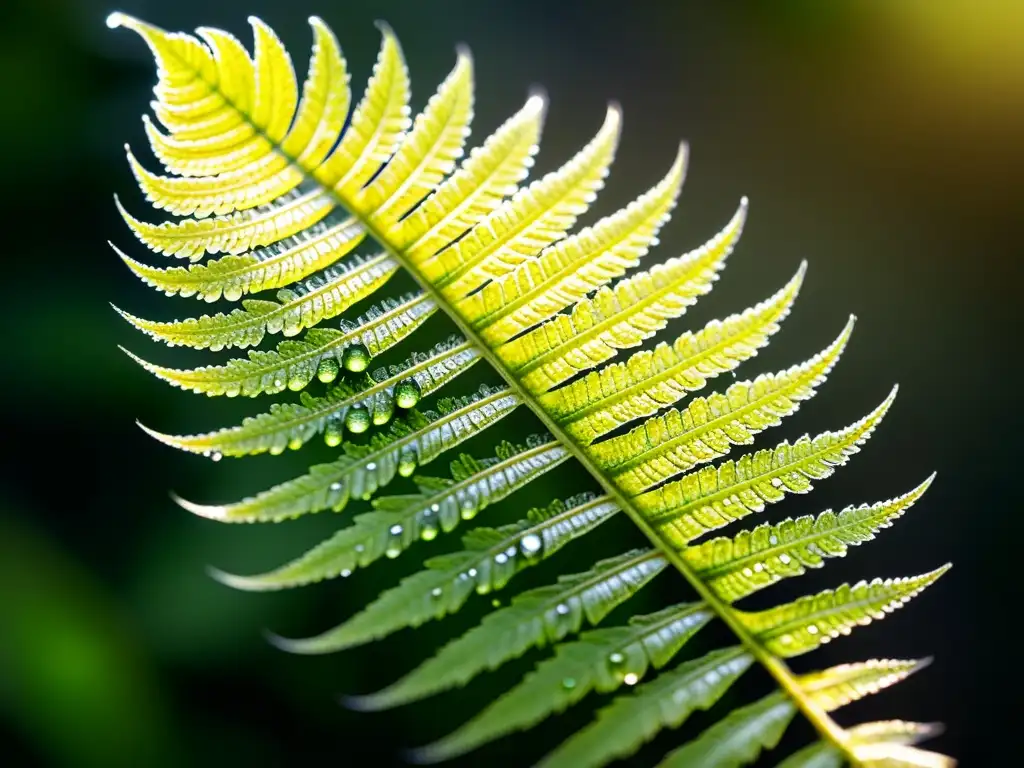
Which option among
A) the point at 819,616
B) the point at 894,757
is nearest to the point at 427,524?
the point at 819,616

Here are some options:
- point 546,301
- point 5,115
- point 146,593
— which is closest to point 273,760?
point 146,593

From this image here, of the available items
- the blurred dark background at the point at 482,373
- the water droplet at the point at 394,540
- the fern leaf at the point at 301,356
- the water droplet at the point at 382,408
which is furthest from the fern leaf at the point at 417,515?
the blurred dark background at the point at 482,373

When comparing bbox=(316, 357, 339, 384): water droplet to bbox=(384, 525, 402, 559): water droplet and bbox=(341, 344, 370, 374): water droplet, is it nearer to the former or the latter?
bbox=(341, 344, 370, 374): water droplet

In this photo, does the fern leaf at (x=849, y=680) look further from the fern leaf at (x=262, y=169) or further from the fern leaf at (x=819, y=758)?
A: the fern leaf at (x=262, y=169)

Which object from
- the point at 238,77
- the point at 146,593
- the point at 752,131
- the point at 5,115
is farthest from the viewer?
the point at 752,131

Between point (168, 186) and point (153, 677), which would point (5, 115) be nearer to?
point (153, 677)

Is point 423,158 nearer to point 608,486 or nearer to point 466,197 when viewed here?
point 466,197
